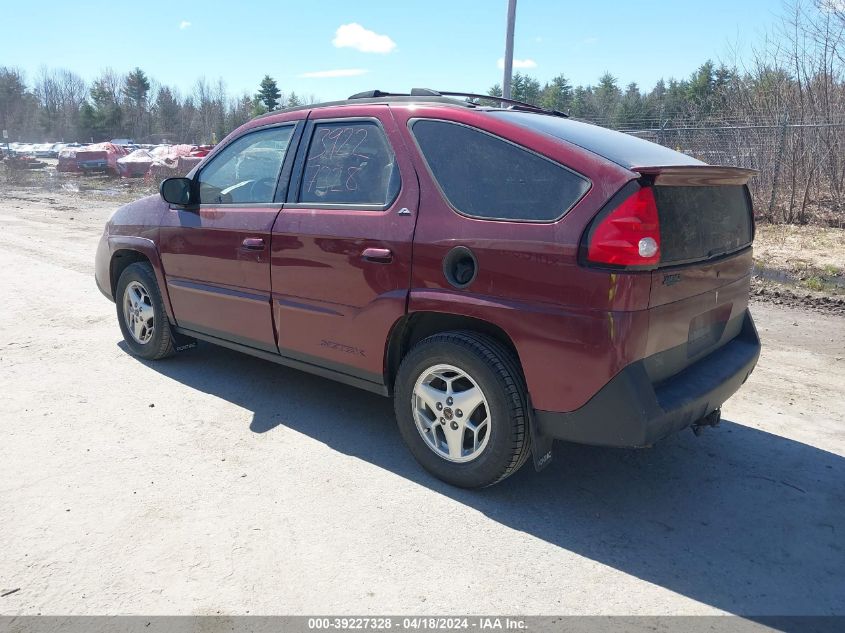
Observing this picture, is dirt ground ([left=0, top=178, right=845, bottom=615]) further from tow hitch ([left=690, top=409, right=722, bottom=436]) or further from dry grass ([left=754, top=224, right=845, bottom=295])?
dry grass ([left=754, top=224, right=845, bottom=295])

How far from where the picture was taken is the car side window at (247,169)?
14.0 feet

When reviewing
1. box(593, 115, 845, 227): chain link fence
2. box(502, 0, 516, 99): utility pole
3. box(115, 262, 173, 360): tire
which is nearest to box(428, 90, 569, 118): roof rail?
box(115, 262, 173, 360): tire

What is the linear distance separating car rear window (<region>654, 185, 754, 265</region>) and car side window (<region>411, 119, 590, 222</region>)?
1.33 ft

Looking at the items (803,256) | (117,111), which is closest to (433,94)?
(803,256)

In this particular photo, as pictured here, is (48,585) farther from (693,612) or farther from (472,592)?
(693,612)

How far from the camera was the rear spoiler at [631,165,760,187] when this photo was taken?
112 inches

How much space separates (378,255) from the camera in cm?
349

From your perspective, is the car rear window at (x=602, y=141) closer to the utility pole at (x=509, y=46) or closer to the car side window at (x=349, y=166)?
the car side window at (x=349, y=166)

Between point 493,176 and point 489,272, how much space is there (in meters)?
0.49

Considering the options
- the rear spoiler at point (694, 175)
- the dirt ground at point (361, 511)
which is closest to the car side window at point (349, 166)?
the rear spoiler at point (694, 175)

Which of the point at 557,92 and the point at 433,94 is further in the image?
the point at 557,92

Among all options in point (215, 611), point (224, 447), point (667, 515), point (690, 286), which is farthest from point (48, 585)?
point (690, 286)

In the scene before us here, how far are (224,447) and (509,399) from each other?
5.93 feet

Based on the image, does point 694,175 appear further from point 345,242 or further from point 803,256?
point 803,256
